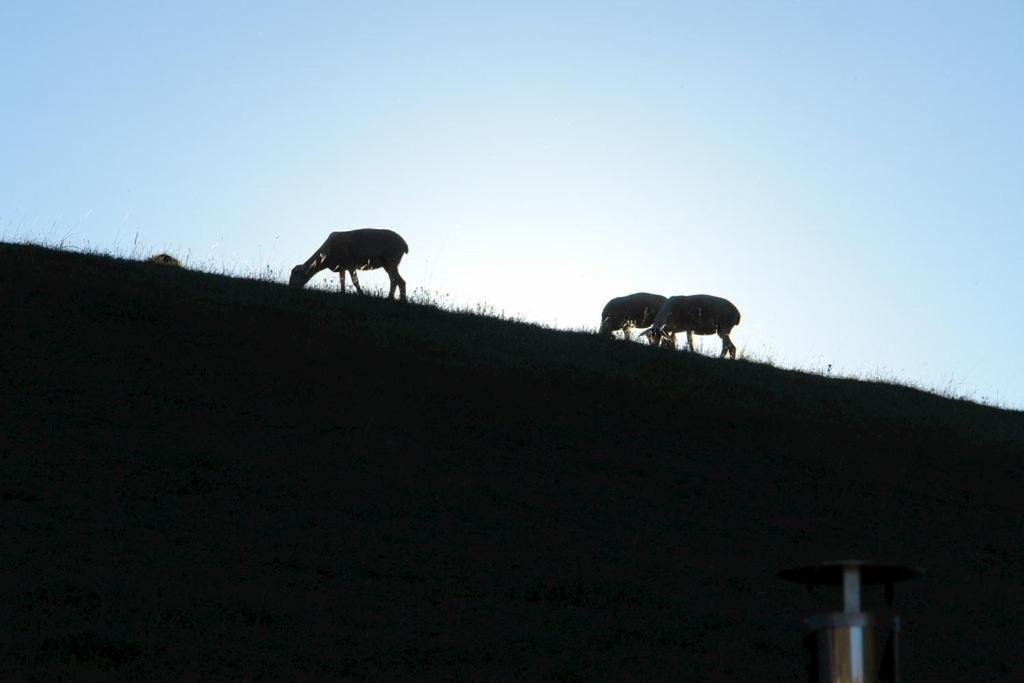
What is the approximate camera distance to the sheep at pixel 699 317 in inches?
1344

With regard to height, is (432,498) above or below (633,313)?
below

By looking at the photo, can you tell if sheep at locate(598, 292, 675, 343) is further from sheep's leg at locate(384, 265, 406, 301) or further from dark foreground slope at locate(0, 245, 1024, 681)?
dark foreground slope at locate(0, 245, 1024, 681)

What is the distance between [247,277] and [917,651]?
1810 cm

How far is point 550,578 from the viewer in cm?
1136

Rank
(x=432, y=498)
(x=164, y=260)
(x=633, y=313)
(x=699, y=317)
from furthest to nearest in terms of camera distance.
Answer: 1. (x=633, y=313)
2. (x=699, y=317)
3. (x=164, y=260)
4. (x=432, y=498)

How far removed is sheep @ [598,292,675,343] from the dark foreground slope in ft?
37.2

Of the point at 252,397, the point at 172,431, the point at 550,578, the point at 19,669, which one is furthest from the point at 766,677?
the point at 252,397

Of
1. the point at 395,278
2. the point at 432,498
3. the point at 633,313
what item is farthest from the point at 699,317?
the point at 432,498

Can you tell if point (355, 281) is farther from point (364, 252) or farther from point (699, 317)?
point (699, 317)

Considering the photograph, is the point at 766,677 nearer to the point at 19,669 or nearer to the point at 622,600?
the point at 622,600

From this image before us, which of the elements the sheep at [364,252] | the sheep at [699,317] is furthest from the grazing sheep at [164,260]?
the sheep at [699,317]

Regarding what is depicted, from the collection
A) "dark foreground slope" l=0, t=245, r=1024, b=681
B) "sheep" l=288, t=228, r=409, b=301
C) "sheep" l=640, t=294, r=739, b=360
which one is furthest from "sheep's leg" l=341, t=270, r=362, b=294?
"sheep" l=640, t=294, r=739, b=360

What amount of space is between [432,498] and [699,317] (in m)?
21.2

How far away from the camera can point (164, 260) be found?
28.3 metres
